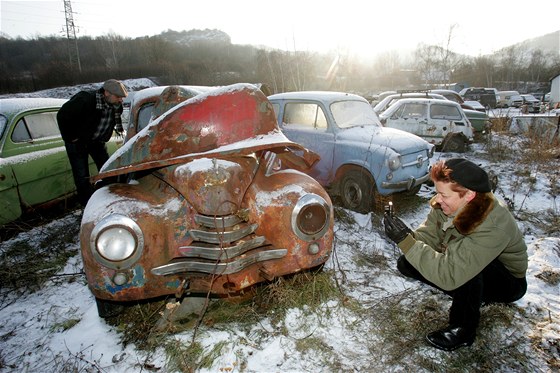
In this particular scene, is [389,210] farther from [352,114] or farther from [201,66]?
[201,66]

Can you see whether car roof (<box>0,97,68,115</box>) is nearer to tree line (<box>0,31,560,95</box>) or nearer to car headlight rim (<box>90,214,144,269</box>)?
car headlight rim (<box>90,214,144,269</box>)

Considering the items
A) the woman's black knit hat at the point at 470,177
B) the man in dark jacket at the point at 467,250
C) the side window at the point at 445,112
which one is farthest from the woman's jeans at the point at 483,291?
the side window at the point at 445,112

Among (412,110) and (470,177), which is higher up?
(412,110)

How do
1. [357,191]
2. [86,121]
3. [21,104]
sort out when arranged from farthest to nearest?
1. [357,191]
2. [21,104]
3. [86,121]

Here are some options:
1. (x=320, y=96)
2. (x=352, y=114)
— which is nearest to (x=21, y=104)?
(x=320, y=96)

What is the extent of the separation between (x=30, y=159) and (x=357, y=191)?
4.86 meters

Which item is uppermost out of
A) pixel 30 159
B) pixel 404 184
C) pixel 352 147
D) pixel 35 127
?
pixel 35 127

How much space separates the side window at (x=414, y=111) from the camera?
29.4 feet

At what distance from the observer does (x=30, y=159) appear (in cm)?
428

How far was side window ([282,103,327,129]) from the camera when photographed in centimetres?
535

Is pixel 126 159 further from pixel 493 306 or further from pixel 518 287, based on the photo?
pixel 493 306

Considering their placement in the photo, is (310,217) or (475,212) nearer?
(475,212)

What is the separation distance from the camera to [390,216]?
2.30 metres

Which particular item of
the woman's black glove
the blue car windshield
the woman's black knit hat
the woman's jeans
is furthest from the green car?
the woman's jeans
